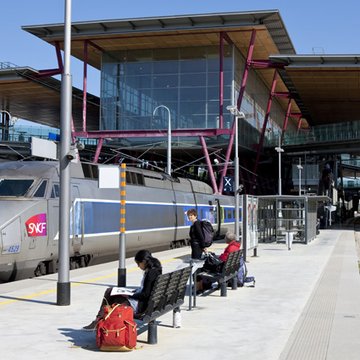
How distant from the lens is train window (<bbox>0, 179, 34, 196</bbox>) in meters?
15.1

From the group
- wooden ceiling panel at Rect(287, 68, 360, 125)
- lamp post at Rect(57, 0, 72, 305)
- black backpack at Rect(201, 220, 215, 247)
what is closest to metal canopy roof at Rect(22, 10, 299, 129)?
wooden ceiling panel at Rect(287, 68, 360, 125)

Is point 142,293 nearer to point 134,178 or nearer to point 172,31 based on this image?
point 134,178

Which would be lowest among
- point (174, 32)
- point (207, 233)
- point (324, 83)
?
point (207, 233)

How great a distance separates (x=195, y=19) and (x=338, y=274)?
36963 mm

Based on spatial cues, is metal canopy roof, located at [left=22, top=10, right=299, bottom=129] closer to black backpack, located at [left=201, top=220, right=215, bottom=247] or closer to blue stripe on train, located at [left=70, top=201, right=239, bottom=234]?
blue stripe on train, located at [left=70, top=201, right=239, bottom=234]

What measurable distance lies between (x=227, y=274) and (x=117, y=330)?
16.6 feet

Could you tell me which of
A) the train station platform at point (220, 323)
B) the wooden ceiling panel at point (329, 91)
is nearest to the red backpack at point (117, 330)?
the train station platform at point (220, 323)

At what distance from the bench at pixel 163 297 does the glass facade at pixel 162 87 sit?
1779 inches

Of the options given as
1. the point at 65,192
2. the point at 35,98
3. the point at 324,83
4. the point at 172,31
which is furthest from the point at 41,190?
the point at 35,98

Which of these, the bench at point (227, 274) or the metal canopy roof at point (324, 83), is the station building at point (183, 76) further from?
the bench at point (227, 274)

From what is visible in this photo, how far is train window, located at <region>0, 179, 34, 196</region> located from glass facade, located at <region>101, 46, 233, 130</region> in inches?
1517

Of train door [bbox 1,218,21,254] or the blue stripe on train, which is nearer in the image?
train door [bbox 1,218,21,254]

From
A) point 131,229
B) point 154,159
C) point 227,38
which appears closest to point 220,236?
point 131,229

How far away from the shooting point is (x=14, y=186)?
50.5 ft
